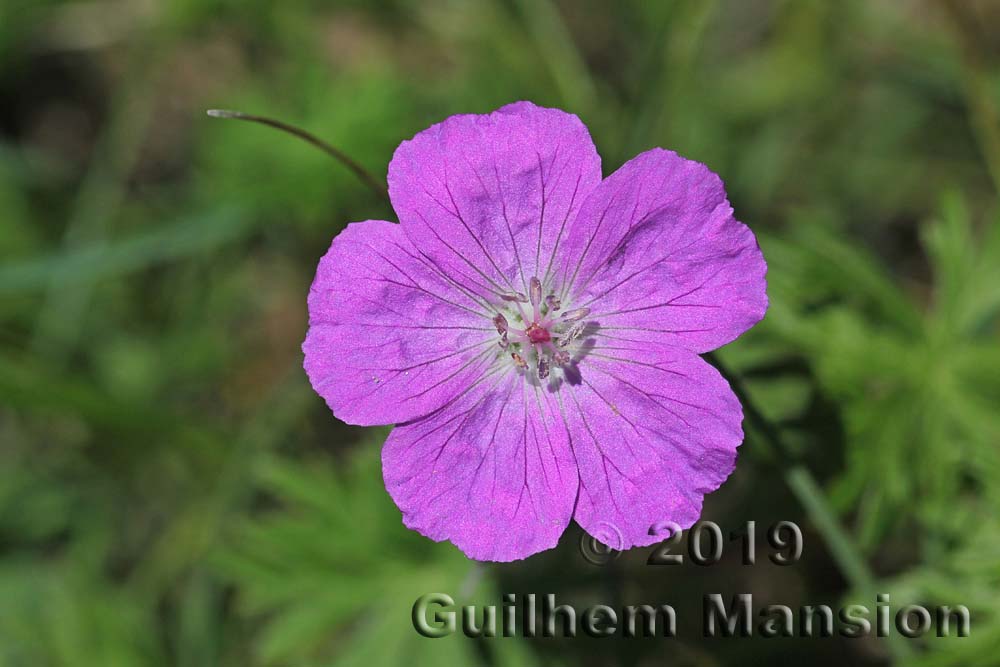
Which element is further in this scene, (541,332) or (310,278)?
(310,278)

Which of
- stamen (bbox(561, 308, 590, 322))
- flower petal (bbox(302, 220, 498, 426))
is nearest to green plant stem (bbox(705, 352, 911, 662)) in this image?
stamen (bbox(561, 308, 590, 322))

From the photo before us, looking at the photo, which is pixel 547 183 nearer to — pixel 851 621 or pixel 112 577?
pixel 851 621

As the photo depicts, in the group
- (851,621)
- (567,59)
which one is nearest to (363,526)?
(851,621)

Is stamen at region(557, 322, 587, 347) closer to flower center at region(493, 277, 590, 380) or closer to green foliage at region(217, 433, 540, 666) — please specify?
flower center at region(493, 277, 590, 380)

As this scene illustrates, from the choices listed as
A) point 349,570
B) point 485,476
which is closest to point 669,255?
point 485,476

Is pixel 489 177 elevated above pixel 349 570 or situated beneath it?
elevated above

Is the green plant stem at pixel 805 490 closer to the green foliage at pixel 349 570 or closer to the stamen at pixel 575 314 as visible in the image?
the stamen at pixel 575 314

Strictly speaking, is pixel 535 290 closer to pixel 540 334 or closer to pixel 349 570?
pixel 540 334
